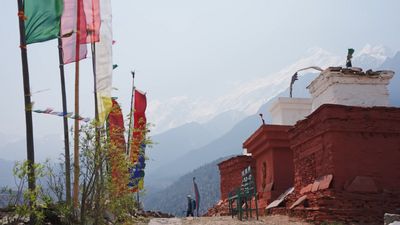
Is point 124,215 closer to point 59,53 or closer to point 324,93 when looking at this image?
point 59,53

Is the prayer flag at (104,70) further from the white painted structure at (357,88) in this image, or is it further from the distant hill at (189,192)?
the distant hill at (189,192)

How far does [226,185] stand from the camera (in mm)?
22578

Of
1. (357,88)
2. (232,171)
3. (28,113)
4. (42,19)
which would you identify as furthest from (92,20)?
(232,171)

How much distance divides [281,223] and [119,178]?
15.5 ft

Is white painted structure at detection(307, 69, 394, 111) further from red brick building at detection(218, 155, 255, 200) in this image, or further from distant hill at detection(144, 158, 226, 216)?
distant hill at detection(144, 158, 226, 216)

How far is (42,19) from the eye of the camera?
739 centimetres

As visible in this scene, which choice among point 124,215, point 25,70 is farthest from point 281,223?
point 25,70

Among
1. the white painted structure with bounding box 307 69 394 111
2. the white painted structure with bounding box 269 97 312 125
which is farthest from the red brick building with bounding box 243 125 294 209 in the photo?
the white painted structure with bounding box 269 97 312 125

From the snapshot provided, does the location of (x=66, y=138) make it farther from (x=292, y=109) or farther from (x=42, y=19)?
(x=292, y=109)

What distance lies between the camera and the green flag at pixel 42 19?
7016 millimetres

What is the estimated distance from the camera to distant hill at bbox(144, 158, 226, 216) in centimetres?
8864

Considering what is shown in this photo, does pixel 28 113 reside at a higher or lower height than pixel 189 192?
higher

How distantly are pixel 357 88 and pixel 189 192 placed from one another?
3721 inches

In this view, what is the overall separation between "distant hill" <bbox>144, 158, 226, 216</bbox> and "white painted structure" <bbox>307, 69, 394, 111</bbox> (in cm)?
7013
